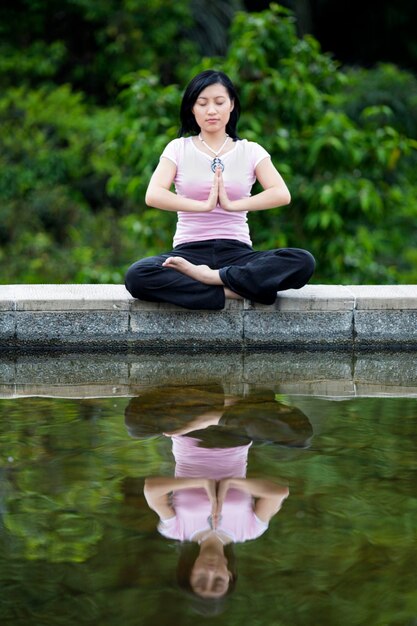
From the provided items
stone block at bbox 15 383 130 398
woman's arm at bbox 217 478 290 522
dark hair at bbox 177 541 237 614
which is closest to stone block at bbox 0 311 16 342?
stone block at bbox 15 383 130 398

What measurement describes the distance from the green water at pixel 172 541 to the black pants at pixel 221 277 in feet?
3.25

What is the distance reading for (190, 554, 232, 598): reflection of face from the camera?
88.9 inches

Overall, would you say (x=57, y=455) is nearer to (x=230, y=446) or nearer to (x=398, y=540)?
(x=230, y=446)

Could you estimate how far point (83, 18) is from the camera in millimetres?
13516

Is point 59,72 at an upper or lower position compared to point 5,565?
upper

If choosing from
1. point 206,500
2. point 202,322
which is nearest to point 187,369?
point 202,322

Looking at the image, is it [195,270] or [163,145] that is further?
[163,145]

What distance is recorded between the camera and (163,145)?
265 inches

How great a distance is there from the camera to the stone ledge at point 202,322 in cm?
498

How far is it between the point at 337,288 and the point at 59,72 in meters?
9.31

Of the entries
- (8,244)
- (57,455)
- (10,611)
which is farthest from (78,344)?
(8,244)

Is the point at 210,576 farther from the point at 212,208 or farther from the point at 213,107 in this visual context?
the point at 213,107

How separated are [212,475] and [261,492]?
202 mm

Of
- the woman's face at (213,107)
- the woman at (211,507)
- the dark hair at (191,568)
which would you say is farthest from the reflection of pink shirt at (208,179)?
the dark hair at (191,568)
